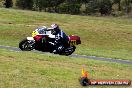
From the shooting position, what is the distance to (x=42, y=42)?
24547mm

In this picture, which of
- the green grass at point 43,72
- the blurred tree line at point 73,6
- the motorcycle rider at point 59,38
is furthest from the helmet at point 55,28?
the blurred tree line at point 73,6

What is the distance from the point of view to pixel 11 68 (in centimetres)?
1681

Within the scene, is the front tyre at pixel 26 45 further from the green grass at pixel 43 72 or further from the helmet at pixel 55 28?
the green grass at pixel 43 72

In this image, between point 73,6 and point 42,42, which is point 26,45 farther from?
point 73,6

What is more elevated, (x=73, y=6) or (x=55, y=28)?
(x=55, y=28)

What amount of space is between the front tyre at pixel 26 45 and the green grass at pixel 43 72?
2.82m

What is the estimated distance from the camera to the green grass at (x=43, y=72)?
49.1 ft

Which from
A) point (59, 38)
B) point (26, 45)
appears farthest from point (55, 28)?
point (26, 45)

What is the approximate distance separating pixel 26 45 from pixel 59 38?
7.33 ft

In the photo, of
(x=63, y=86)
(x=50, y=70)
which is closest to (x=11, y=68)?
(x=50, y=70)

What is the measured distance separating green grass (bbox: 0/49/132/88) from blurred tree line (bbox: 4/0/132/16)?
248 ft

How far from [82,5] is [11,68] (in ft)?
298

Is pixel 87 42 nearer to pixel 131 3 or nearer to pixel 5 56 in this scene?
pixel 5 56

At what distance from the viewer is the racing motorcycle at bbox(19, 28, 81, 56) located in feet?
79.5
